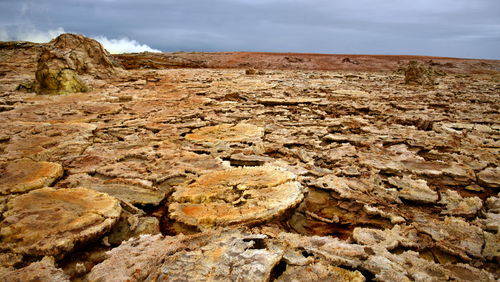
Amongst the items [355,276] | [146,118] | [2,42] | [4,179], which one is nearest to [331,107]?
[146,118]

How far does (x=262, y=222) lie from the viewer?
1.44 meters

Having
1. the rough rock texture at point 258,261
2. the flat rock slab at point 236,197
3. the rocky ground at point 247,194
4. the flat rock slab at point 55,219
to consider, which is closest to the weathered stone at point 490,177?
the rocky ground at point 247,194

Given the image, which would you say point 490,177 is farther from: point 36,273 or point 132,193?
point 36,273

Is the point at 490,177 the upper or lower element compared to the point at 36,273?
upper

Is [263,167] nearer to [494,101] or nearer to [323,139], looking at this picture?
[323,139]

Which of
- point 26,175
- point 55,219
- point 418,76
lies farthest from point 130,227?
point 418,76

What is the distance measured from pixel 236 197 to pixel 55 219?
868 mm

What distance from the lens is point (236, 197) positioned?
5.38ft

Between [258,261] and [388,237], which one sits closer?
[258,261]

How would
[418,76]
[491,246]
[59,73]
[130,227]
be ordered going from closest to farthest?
[491,246], [130,227], [59,73], [418,76]

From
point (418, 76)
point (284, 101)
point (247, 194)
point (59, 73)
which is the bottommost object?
point (247, 194)

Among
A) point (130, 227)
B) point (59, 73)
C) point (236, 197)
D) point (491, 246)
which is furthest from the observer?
point (59, 73)

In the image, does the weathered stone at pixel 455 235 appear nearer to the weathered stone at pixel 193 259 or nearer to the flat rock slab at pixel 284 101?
the weathered stone at pixel 193 259

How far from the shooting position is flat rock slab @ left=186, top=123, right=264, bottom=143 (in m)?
2.74
